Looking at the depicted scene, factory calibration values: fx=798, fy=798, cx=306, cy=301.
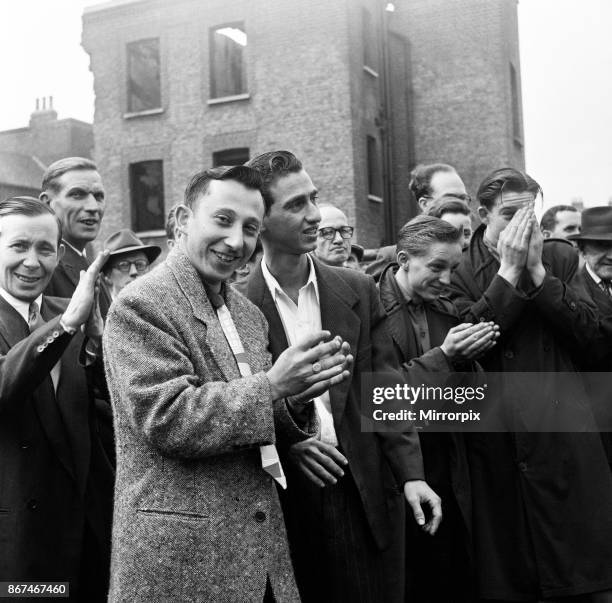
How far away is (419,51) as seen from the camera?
16594 millimetres

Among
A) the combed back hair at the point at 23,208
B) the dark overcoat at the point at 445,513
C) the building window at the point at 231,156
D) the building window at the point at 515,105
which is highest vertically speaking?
the building window at the point at 515,105

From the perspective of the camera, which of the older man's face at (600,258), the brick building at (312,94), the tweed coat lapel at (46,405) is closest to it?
the tweed coat lapel at (46,405)

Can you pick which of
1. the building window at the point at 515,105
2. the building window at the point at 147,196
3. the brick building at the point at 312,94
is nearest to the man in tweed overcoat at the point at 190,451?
the brick building at the point at 312,94

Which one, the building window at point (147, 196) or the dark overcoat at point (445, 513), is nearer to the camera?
the dark overcoat at point (445, 513)

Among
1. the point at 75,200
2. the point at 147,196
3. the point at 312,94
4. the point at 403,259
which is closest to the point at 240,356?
the point at 403,259

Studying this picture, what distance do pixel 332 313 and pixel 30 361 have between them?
3.24ft

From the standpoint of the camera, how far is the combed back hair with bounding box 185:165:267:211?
7.43ft

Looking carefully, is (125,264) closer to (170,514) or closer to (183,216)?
(183,216)

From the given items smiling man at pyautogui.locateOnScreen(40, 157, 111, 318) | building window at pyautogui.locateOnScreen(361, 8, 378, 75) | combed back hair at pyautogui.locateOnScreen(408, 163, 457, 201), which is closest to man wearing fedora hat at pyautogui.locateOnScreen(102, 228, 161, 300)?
smiling man at pyautogui.locateOnScreen(40, 157, 111, 318)

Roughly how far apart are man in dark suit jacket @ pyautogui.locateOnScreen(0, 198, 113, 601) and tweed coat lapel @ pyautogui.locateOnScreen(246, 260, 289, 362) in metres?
0.52

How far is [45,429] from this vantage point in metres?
2.72

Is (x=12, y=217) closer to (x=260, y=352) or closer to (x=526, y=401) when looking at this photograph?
(x=260, y=352)

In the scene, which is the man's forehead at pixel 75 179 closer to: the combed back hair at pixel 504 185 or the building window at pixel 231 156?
the combed back hair at pixel 504 185

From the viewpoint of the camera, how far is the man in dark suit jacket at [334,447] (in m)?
2.50
